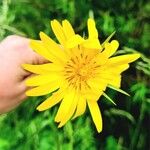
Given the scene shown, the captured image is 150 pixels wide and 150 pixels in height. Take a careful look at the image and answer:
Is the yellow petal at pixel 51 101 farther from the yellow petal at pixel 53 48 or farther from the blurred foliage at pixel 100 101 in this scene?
the blurred foliage at pixel 100 101

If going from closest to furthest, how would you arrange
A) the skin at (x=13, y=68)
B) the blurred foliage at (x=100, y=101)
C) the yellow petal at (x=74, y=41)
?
the yellow petal at (x=74, y=41) → the skin at (x=13, y=68) → the blurred foliage at (x=100, y=101)

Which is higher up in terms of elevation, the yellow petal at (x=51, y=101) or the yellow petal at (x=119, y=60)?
the yellow petal at (x=119, y=60)

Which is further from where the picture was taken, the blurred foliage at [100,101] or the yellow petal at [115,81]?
the blurred foliage at [100,101]

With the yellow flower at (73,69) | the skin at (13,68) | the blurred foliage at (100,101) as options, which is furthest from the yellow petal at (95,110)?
the blurred foliage at (100,101)

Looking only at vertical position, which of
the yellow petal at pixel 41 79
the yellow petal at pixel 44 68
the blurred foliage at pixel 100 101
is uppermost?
the yellow petal at pixel 44 68

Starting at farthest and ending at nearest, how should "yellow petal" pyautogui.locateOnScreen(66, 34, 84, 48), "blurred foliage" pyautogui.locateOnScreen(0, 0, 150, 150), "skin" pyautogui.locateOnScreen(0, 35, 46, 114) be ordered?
"blurred foliage" pyautogui.locateOnScreen(0, 0, 150, 150) < "skin" pyautogui.locateOnScreen(0, 35, 46, 114) < "yellow petal" pyautogui.locateOnScreen(66, 34, 84, 48)

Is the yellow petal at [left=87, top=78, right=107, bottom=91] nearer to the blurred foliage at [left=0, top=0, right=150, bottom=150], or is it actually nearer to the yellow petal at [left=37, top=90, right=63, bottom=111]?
the yellow petal at [left=37, top=90, right=63, bottom=111]

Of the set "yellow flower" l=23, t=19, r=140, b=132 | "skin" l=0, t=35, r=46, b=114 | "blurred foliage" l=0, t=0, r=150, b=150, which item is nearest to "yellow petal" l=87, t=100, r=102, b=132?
"yellow flower" l=23, t=19, r=140, b=132
